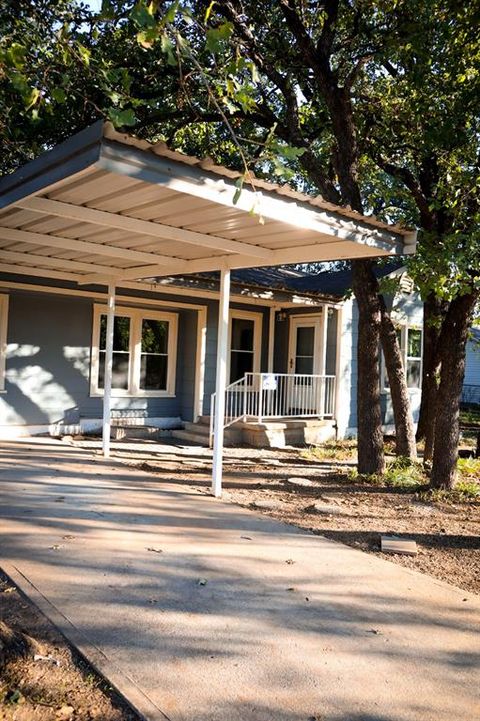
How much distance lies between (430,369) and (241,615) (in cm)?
886

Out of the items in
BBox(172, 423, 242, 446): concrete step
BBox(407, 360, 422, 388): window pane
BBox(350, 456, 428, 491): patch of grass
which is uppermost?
BBox(407, 360, 422, 388): window pane

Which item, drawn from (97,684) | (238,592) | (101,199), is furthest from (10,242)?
(97,684)

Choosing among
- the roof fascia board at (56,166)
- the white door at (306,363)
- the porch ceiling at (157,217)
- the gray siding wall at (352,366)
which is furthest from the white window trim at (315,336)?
the roof fascia board at (56,166)

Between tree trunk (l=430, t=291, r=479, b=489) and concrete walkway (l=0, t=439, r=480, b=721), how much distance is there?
125 inches

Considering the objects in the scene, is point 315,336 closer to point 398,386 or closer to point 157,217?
point 398,386

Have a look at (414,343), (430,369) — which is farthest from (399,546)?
(414,343)

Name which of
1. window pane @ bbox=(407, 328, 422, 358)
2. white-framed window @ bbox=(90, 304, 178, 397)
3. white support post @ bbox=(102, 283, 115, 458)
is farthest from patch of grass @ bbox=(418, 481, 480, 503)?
window pane @ bbox=(407, 328, 422, 358)

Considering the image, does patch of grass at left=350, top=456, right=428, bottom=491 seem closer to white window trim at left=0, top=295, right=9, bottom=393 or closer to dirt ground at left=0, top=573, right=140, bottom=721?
dirt ground at left=0, top=573, right=140, bottom=721

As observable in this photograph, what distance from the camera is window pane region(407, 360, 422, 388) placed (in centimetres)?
1564

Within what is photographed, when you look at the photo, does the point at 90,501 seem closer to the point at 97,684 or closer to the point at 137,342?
the point at 97,684

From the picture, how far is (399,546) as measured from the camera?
5375 millimetres

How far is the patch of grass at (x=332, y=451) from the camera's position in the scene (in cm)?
1107

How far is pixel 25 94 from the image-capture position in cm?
414

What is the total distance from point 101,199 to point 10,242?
8.13 feet
